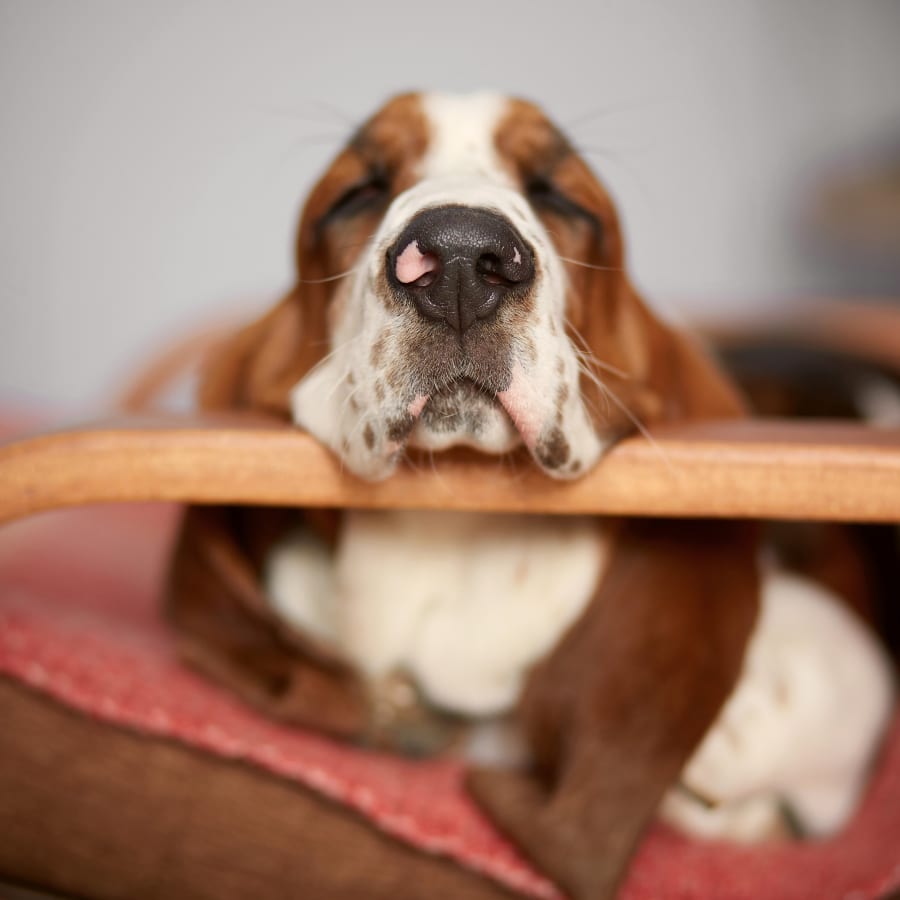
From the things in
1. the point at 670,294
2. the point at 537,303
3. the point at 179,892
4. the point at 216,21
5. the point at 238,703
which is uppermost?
the point at 216,21

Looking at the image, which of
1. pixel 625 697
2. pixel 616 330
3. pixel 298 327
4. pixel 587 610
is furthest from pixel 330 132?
pixel 625 697

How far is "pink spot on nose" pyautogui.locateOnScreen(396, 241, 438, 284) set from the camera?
81cm

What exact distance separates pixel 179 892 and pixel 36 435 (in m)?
0.52

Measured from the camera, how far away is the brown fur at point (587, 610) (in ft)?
3.21

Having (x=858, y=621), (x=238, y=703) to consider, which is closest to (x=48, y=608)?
(x=238, y=703)

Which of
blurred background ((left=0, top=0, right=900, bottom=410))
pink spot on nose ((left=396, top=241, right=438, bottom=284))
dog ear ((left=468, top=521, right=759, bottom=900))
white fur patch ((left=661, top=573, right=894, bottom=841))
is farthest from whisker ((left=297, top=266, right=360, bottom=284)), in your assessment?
blurred background ((left=0, top=0, right=900, bottom=410))

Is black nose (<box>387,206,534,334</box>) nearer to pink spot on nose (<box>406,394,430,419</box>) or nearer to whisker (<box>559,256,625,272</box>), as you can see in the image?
pink spot on nose (<box>406,394,430,419</box>)

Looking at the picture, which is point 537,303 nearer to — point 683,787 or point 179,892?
point 683,787

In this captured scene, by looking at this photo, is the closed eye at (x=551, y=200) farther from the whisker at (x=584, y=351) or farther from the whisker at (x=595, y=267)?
the whisker at (x=584, y=351)

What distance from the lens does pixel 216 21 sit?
293 cm

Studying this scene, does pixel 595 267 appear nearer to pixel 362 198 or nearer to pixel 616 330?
pixel 616 330

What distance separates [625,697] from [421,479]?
1.13 ft

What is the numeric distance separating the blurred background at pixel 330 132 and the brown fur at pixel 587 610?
5.37 feet

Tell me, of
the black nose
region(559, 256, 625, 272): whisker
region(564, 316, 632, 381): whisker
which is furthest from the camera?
region(559, 256, 625, 272): whisker
